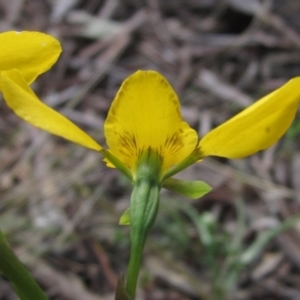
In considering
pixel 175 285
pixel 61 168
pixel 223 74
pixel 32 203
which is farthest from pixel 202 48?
pixel 175 285

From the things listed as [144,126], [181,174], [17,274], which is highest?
[144,126]

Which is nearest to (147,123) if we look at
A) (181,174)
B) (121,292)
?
(121,292)

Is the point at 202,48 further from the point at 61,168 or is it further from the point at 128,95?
the point at 128,95

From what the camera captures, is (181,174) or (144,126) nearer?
(144,126)

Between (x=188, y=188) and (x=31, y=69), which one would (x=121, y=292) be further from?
(x=31, y=69)

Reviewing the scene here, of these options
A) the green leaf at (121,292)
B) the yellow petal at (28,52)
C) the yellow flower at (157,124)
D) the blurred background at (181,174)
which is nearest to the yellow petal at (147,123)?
the yellow flower at (157,124)

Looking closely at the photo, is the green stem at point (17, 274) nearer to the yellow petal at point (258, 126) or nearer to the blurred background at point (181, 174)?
the yellow petal at point (258, 126)

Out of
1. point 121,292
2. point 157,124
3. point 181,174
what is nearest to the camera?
point 121,292
